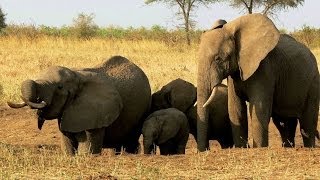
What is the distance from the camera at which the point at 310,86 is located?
1142 cm

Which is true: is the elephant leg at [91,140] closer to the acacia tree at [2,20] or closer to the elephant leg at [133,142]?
the elephant leg at [133,142]

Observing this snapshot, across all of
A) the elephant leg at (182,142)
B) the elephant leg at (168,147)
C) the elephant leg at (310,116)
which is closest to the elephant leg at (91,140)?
the elephant leg at (168,147)

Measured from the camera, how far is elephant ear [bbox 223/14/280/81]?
10.2 meters

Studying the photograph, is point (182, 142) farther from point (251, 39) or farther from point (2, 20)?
point (2, 20)

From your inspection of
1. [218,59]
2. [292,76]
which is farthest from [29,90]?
[292,76]

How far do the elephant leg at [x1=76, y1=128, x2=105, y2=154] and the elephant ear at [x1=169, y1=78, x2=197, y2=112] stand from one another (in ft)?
6.46

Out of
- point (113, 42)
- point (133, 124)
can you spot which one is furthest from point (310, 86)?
point (113, 42)

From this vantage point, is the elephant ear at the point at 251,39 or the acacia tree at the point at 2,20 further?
the acacia tree at the point at 2,20

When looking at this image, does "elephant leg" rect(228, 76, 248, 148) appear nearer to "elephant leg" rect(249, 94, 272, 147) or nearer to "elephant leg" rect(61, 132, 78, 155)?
"elephant leg" rect(249, 94, 272, 147)

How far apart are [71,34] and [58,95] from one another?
111ft

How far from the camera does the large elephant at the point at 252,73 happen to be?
33.4 ft

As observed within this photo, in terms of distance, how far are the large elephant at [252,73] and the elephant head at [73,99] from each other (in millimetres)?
1335

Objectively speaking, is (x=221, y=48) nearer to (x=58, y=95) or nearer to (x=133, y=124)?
(x=133, y=124)

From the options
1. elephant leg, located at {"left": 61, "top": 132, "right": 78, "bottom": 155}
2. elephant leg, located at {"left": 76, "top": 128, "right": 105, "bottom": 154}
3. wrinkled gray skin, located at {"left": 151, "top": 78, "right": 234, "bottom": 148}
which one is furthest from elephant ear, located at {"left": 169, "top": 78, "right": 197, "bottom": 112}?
elephant leg, located at {"left": 61, "top": 132, "right": 78, "bottom": 155}
